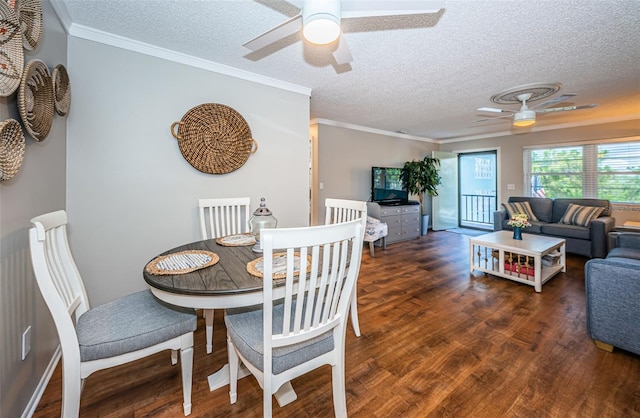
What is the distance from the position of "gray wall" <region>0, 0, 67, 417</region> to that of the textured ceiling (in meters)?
0.69

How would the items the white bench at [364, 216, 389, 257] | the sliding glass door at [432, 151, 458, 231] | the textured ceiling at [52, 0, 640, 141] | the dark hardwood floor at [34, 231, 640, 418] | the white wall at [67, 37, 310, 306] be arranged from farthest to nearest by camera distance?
the sliding glass door at [432, 151, 458, 231] < the white bench at [364, 216, 389, 257] < the white wall at [67, 37, 310, 306] < the textured ceiling at [52, 0, 640, 141] < the dark hardwood floor at [34, 231, 640, 418]

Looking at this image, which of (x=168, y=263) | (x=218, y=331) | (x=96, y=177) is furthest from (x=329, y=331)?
(x=96, y=177)

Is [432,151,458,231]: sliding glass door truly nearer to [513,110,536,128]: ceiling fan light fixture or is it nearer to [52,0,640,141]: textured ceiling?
[52,0,640,141]: textured ceiling

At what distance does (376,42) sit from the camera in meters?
2.16

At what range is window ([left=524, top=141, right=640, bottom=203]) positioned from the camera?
448 cm

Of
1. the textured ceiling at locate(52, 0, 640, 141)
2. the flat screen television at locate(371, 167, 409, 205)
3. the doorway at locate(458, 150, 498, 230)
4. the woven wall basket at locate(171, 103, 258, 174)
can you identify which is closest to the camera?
the textured ceiling at locate(52, 0, 640, 141)

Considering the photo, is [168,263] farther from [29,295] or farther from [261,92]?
[261,92]

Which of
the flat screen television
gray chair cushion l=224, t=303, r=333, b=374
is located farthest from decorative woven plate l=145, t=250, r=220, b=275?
the flat screen television

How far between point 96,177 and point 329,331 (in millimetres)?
2129

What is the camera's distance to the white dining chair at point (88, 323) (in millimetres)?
1065

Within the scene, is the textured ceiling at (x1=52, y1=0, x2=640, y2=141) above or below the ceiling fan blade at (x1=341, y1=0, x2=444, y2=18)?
above

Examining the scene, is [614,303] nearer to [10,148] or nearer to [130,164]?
[10,148]

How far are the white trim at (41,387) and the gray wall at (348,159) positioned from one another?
3.66 meters

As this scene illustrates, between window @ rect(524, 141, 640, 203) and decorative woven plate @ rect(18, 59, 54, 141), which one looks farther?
window @ rect(524, 141, 640, 203)
